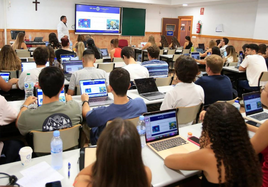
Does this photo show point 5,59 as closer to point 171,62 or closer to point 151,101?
point 151,101

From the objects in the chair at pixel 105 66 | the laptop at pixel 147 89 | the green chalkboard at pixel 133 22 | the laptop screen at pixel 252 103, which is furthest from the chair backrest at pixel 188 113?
the green chalkboard at pixel 133 22

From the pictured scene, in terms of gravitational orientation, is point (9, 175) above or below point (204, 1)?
below

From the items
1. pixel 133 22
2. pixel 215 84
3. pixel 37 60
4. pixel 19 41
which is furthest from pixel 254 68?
pixel 133 22

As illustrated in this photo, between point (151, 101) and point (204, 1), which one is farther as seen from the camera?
point (204, 1)

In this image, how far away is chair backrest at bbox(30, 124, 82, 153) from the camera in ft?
6.06

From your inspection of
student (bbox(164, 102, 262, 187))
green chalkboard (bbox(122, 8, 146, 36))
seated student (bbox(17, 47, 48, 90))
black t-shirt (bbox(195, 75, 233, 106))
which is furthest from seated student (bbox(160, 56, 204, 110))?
green chalkboard (bbox(122, 8, 146, 36))

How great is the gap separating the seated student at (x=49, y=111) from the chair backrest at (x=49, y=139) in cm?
10

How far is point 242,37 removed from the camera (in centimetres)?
948

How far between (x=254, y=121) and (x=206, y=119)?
1487 millimetres

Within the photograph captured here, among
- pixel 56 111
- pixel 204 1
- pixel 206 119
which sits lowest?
pixel 56 111

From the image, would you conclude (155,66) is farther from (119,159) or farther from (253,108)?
(119,159)

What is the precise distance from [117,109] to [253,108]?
1.67m

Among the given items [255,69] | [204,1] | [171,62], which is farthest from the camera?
[204,1]

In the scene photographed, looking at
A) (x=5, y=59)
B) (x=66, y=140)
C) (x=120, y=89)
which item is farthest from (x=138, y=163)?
(x=5, y=59)
